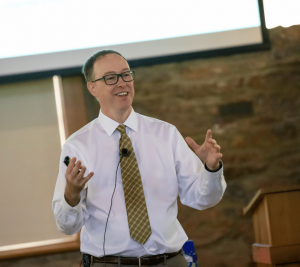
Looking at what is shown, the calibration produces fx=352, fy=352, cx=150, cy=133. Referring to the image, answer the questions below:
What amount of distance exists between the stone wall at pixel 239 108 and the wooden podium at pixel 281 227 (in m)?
0.98

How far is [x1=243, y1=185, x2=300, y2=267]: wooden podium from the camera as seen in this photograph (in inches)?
68.5

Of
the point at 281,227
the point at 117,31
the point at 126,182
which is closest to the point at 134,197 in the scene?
the point at 126,182

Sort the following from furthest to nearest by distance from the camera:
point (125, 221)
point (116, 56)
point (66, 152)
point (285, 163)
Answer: point (285, 163), point (116, 56), point (66, 152), point (125, 221)

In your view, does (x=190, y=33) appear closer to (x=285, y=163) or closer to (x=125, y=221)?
(x=285, y=163)

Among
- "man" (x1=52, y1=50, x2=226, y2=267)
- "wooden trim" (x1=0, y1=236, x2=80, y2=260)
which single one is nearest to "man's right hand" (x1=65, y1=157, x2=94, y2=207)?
"man" (x1=52, y1=50, x2=226, y2=267)

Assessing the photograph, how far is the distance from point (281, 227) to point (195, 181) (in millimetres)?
545

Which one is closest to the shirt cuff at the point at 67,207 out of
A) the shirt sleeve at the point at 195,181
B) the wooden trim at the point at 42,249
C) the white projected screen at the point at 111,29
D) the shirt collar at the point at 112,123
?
the shirt collar at the point at 112,123

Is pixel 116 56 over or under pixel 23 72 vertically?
under

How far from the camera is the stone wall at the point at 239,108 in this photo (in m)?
2.87

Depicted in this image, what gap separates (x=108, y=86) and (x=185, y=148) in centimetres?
50

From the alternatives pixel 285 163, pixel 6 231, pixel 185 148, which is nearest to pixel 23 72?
pixel 6 231

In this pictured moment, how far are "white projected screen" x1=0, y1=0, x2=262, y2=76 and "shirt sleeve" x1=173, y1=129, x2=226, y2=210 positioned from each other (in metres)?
1.30

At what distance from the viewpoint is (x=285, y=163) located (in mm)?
2889

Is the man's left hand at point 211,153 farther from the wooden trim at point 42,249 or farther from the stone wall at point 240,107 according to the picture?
the wooden trim at point 42,249
